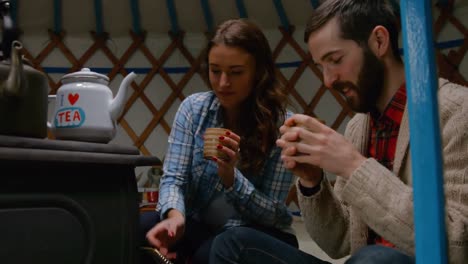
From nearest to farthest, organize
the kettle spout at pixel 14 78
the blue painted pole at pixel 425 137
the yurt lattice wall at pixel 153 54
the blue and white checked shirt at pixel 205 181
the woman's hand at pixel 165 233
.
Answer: the blue painted pole at pixel 425 137 → the kettle spout at pixel 14 78 → the woman's hand at pixel 165 233 → the blue and white checked shirt at pixel 205 181 → the yurt lattice wall at pixel 153 54

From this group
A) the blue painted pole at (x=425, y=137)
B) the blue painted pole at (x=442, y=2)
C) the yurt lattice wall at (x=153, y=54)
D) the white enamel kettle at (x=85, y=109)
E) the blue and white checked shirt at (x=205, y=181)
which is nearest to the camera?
the blue painted pole at (x=425, y=137)

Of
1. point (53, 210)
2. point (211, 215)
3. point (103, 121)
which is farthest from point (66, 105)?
point (211, 215)

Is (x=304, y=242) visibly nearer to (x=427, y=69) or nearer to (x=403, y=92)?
(x=403, y=92)

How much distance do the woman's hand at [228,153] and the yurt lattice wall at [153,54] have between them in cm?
237

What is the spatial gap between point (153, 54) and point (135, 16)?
293mm

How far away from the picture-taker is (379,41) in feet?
2.36

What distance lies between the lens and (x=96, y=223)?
1.94ft

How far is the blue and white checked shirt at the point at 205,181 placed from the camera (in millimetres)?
963

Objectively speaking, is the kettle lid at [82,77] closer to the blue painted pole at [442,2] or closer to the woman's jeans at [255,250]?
the woman's jeans at [255,250]

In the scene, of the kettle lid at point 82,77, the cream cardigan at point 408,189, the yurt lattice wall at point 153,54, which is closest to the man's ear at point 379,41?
the cream cardigan at point 408,189

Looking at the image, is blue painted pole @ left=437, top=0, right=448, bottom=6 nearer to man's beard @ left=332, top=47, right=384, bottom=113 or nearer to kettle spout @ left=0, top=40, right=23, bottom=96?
man's beard @ left=332, top=47, right=384, bottom=113

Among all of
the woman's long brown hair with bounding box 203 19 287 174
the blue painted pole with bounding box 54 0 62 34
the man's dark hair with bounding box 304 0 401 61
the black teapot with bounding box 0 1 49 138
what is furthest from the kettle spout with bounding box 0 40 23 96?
the blue painted pole with bounding box 54 0 62 34

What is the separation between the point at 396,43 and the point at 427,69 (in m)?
0.41

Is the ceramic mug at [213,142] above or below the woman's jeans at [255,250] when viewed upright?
above
